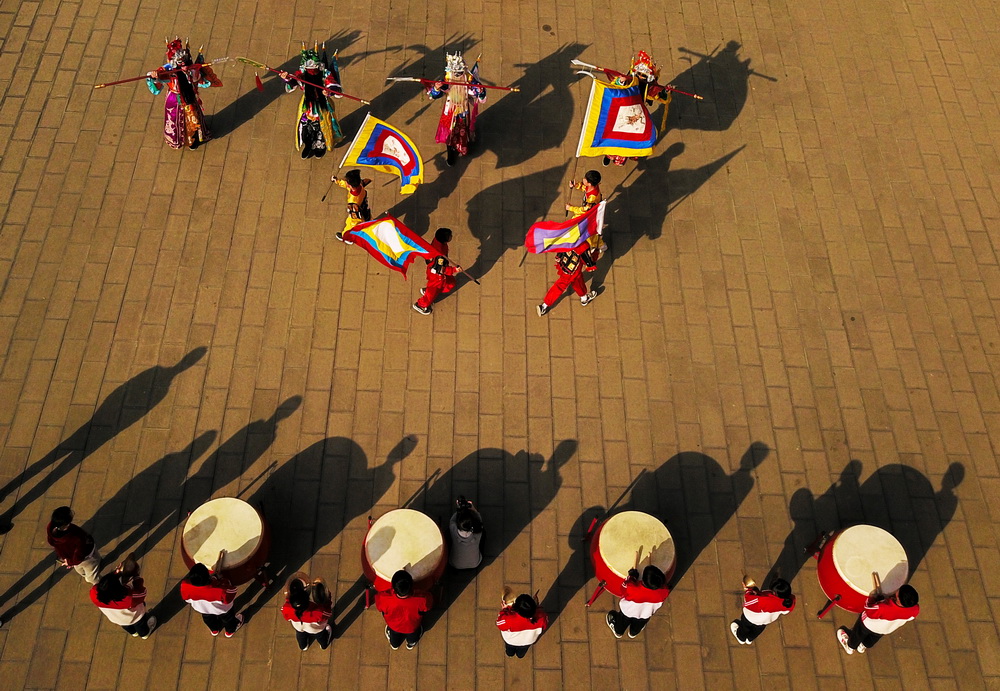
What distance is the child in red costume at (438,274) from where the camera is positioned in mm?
9367

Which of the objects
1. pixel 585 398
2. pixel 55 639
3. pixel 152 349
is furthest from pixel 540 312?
pixel 55 639

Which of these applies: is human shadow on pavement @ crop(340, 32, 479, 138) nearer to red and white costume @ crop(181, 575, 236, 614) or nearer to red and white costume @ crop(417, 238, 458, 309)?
red and white costume @ crop(417, 238, 458, 309)

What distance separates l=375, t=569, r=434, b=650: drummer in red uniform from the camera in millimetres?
7234

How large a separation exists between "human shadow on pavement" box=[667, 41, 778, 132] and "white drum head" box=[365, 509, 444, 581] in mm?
8444

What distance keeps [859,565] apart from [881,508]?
1546 millimetres

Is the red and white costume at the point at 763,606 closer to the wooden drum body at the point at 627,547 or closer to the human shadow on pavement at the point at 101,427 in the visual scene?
the wooden drum body at the point at 627,547

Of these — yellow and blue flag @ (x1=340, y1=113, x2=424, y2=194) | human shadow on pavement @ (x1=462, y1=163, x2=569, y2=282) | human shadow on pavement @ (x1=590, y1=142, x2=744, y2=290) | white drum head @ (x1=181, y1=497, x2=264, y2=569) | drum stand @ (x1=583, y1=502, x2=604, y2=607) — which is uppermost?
A: yellow and blue flag @ (x1=340, y1=113, x2=424, y2=194)

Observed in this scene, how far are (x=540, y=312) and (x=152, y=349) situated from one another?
5.47 metres

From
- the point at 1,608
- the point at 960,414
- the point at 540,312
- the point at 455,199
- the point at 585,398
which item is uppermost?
the point at 1,608

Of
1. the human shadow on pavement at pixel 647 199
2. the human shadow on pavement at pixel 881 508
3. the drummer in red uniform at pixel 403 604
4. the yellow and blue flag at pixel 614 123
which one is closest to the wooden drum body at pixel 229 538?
the drummer in red uniform at pixel 403 604

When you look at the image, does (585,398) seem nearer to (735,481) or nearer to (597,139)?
(735,481)

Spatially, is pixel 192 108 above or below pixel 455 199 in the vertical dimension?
above

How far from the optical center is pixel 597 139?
10570 millimetres

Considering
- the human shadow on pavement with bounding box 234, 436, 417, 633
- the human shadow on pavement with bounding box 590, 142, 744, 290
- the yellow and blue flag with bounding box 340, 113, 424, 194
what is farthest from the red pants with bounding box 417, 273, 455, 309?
the human shadow on pavement with bounding box 590, 142, 744, 290
